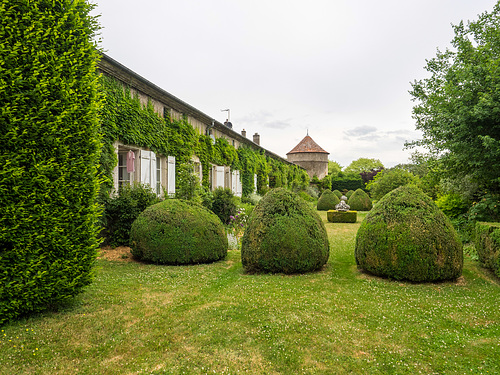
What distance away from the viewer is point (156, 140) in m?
10.2

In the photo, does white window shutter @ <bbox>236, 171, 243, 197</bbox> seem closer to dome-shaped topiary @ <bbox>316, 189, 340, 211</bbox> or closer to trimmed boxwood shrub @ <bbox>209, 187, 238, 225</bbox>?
trimmed boxwood shrub @ <bbox>209, 187, 238, 225</bbox>

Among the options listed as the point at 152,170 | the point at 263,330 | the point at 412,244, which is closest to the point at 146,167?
the point at 152,170

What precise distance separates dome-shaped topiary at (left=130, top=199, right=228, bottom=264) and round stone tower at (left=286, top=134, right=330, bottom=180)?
35.4 meters

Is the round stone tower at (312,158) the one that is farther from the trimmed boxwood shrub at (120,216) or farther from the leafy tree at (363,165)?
the trimmed boxwood shrub at (120,216)

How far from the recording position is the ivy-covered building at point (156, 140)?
8.24 metres

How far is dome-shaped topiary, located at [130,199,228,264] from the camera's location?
254 inches

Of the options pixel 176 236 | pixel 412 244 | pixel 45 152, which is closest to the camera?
pixel 45 152

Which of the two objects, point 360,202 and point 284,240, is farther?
point 360,202

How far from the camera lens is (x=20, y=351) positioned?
2926 mm

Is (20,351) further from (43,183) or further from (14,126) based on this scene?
(14,126)

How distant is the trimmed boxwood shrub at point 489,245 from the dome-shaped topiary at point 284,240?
2.89m

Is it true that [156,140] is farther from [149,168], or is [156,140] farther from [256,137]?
[256,137]

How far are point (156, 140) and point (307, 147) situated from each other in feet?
113

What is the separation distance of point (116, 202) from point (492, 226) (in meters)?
8.24
